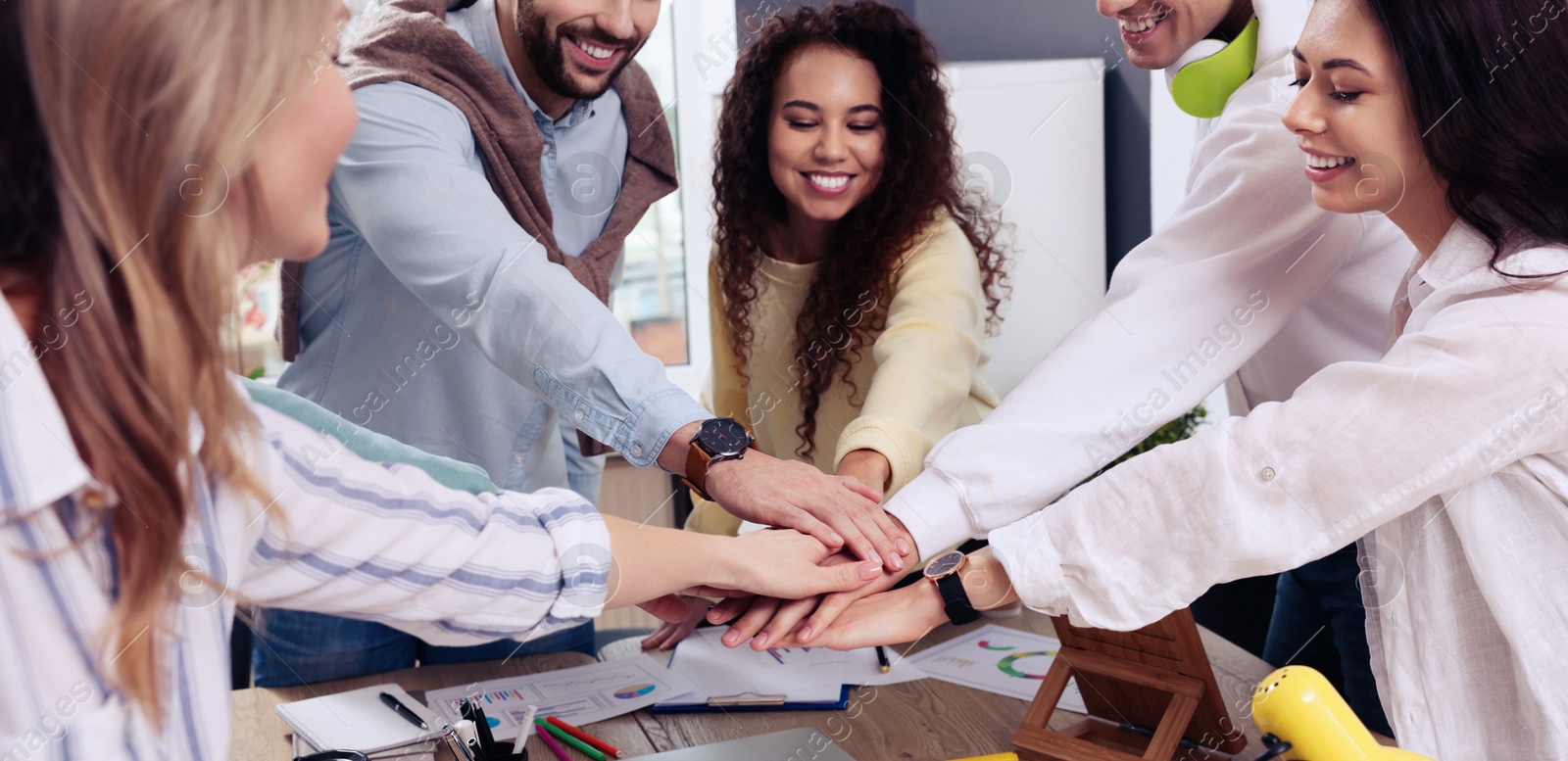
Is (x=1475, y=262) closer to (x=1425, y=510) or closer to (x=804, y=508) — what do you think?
(x=1425, y=510)

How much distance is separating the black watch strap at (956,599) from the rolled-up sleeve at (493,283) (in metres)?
0.33

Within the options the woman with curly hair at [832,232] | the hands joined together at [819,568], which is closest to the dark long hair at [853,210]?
the woman with curly hair at [832,232]

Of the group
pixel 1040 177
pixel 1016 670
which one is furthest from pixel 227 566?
pixel 1040 177

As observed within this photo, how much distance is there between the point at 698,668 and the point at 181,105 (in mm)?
893

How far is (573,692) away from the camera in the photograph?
4.16 feet

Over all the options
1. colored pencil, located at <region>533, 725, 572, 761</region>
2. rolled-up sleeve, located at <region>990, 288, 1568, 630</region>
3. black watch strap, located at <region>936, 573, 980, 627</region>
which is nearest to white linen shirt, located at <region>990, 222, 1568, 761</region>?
rolled-up sleeve, located at <region>990, 288, 1568, 630</region>

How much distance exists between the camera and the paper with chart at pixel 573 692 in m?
1.21

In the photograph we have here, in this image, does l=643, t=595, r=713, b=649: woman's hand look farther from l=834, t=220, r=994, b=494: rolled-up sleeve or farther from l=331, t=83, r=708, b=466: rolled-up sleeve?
l=834, t=220, r=994, b=494: rolled-up sleeve

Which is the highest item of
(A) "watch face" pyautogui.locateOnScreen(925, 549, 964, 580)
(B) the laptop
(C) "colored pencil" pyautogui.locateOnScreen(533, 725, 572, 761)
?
(A) "watch face" pyautogui.locateOnScreen(925, 549, 964, 580)

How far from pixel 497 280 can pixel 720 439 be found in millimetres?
300

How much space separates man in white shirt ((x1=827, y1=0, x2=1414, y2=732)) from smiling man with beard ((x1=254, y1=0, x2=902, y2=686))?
14 centimetres

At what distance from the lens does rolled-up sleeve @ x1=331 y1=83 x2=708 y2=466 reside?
1283mm

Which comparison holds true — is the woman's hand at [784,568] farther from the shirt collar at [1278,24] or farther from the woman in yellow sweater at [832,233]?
the shirt collar at [1278,24]

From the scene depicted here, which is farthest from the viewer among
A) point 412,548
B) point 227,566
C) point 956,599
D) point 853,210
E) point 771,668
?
point 853,210
